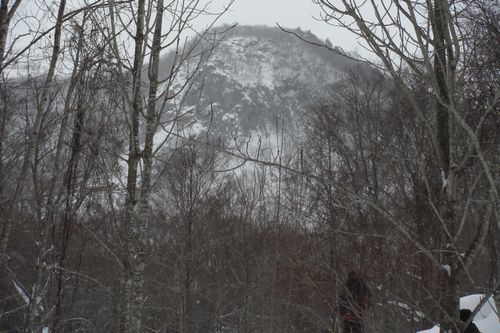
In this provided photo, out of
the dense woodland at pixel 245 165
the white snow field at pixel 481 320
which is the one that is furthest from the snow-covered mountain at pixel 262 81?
the white snow field at pixel 481 320

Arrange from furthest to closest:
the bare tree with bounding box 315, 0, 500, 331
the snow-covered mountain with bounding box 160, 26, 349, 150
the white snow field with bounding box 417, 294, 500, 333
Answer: the snow-covered mountain with bounding box 160, 26, 349, 150
the white snow field with bounding box 417, 294, 500, 333
the bare tree with bounding box 315, 0, 500, 331

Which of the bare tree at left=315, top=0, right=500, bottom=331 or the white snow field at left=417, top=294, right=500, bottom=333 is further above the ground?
the bare tree at left=315, top=0, right=500, bottom=331

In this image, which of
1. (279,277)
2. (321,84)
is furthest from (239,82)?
(279,277)

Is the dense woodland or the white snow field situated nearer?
the dense woodland

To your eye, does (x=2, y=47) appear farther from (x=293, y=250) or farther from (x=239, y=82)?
(x=239, y=82)

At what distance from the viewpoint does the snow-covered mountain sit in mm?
80438

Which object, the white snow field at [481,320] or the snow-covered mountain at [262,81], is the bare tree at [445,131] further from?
the snow-covered mountain at [262,81]

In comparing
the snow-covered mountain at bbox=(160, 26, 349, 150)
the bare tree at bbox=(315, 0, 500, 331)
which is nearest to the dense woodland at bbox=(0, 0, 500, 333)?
the bare tree at bbox=(315, 0, 500, 331)

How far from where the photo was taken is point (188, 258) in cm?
1130

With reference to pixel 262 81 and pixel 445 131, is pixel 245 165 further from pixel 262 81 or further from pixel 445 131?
pixel 262 81

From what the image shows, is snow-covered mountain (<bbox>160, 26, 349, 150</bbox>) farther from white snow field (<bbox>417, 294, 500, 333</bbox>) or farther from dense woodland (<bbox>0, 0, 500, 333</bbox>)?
white snow field (<bbox>417, 294, 500, 333</bbox>)

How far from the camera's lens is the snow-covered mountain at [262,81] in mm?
80438

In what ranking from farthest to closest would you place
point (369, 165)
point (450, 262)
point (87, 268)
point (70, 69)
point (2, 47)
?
point (87, 268) → point (369, 165) → point (70, 69) → point (2, 47) → point (450, 262)

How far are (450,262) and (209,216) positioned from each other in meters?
11.7
